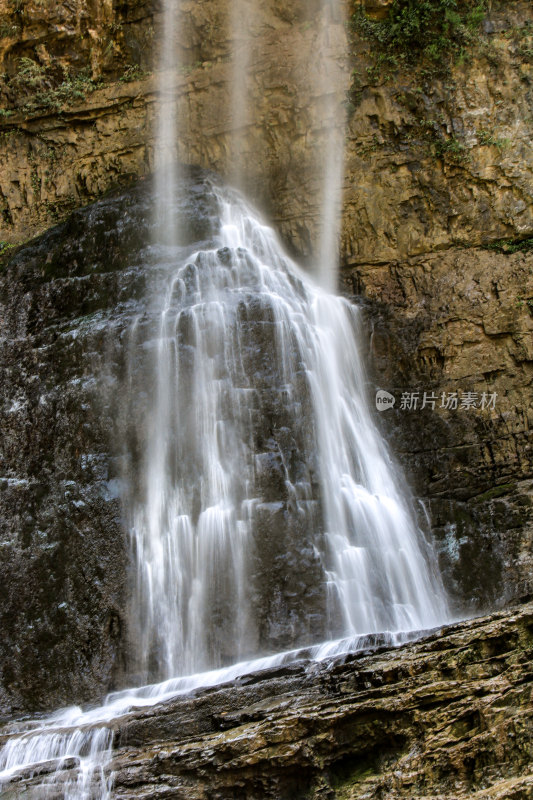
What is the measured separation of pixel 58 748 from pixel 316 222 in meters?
10.6

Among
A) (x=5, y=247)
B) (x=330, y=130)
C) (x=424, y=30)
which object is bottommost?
(x=5, y=247)

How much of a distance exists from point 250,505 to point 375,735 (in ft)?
13.8

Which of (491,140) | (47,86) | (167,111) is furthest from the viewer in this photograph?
(47,86)

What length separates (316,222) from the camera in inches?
560

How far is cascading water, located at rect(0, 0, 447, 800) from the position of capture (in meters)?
9.08

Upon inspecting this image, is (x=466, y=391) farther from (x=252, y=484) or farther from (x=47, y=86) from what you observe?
(x=47, y=86)

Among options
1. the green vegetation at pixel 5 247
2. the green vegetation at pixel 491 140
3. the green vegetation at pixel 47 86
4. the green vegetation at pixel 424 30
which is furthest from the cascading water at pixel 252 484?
the green vegetation at pixel 424 30

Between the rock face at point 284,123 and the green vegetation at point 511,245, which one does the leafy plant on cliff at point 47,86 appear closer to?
the rock face at point 284,123

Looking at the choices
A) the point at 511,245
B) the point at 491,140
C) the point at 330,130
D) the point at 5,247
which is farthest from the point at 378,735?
the point at 5,247

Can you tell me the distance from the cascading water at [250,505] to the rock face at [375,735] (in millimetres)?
948

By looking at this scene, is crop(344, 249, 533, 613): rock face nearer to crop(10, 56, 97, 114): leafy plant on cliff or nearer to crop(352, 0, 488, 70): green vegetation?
crop(352, 0, 488, 70): green vegetation

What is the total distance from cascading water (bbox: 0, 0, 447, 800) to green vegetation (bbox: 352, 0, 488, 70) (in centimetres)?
604

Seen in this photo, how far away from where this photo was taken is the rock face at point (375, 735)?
5.67m

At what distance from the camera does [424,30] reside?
14.8 m
